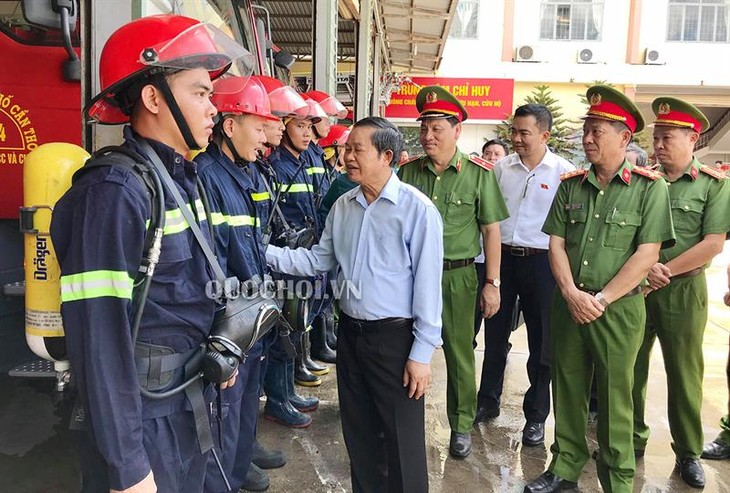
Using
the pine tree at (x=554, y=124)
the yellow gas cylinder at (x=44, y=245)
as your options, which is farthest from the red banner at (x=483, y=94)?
the yellow gas cylinder at (x=44, y=245)

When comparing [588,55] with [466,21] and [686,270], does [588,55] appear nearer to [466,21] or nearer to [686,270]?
[466,21]

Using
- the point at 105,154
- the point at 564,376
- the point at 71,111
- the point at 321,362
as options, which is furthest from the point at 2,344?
the point at 564,376

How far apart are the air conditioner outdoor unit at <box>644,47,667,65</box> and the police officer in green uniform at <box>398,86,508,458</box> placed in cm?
1855

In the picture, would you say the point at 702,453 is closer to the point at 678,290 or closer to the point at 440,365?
the point at 678,290

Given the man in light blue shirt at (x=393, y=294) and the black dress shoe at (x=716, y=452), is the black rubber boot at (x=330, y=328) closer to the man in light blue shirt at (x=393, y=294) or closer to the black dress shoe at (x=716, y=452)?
the man in light blue shirt at (x=393, y=294)

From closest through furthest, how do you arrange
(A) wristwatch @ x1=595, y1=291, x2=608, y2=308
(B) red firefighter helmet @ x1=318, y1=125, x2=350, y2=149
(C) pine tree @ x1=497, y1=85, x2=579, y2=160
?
(A) wristwatch @ x1=595, y1=291, x2=608, y2=308 < (B) red firefighter helmet @ x1=318, y1=125, x2=350, y2=149 < (C) pine tree @ x1=497, y1=85, x2=579, y2=160

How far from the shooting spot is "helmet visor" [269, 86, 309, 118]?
3.14 metres

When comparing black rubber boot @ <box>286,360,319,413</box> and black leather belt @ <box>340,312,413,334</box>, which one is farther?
black rubber boot @ <box>286,360,319,413</box>

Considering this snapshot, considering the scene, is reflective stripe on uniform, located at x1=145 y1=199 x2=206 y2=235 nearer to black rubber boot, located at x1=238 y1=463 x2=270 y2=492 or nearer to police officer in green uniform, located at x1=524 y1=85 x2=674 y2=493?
black rubber boot, located at x1=238 y1=463 x2=270 y2=492

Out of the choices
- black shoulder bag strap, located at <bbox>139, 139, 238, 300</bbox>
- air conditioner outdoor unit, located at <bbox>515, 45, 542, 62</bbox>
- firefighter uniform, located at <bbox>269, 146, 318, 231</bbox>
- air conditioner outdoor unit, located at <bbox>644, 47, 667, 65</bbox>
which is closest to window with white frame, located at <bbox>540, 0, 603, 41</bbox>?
air conditioner outdoor unit, located at <bbox>515, 45, 542, 62</bbox>

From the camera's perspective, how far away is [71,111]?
300 cm

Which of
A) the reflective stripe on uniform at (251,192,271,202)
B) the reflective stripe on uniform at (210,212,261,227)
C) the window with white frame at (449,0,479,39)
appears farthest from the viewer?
the window with white frame at (449,0,479,39)

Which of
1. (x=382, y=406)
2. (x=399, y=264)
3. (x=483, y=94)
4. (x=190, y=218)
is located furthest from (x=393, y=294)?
(x=483, y=94)

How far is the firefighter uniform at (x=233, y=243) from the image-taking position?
227 centimetres
